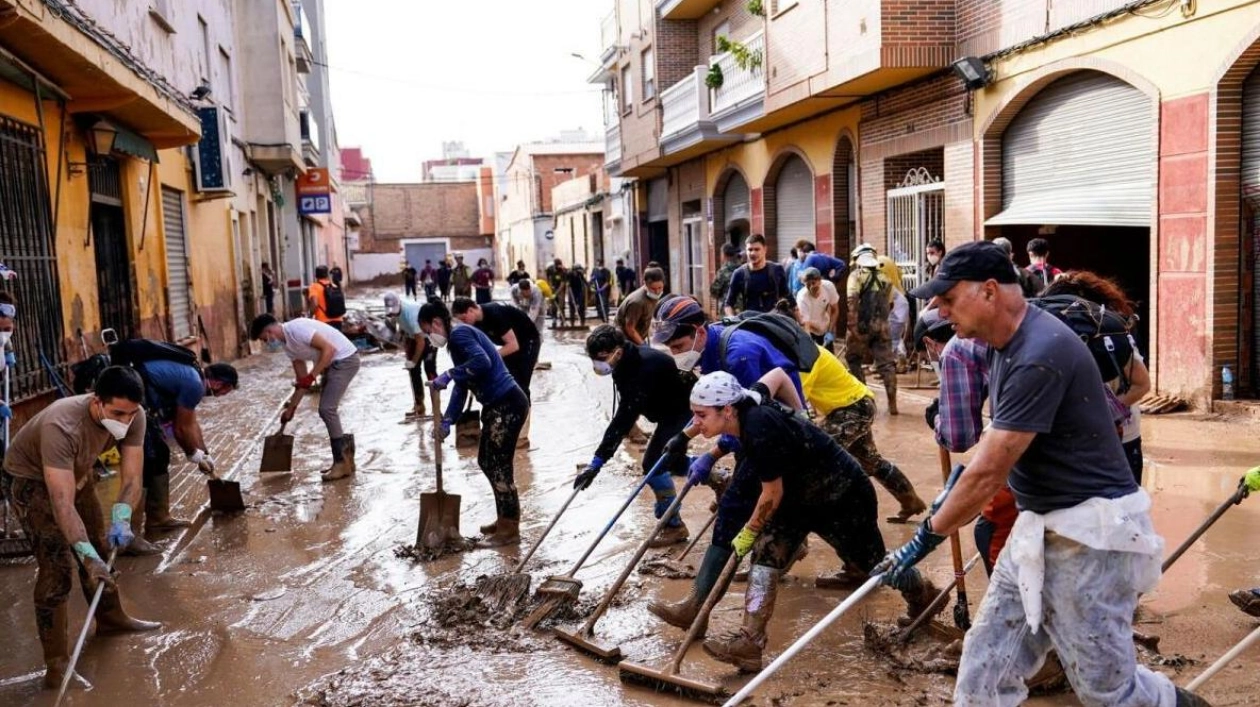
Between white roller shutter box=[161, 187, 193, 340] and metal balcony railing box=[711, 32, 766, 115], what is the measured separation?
874cm

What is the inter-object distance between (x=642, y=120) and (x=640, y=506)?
17.8 metres

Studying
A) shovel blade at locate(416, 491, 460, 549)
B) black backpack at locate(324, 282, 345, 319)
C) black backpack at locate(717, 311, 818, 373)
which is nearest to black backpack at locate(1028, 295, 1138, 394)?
black backpack at locate(717, 311, 818, 373)

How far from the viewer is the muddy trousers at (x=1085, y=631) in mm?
2811

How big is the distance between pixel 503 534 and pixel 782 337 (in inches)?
86.8

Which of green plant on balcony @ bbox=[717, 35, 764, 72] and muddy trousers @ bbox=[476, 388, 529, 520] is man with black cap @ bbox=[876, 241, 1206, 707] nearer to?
muddy trousers @ bbox=[476, 388, 529, 520]

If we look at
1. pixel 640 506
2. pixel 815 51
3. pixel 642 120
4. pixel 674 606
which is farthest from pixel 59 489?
pixel 642 120

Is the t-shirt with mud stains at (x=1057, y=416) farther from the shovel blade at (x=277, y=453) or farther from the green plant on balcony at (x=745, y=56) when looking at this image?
the green plant on balcony at (x=745, y=56)

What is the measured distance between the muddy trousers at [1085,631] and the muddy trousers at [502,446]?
3789 mm

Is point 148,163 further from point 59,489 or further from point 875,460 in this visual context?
point 875,460

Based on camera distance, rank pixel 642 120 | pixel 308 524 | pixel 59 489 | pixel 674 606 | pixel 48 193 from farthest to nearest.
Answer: pixel 642 120 < pixel 48 193 < pixel 308 524 < pixel 674 606 < pixel 59 489

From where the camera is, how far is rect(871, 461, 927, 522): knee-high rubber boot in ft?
19.0

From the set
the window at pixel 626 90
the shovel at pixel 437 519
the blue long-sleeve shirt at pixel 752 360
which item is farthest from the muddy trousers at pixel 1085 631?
the window at pixel 626 90

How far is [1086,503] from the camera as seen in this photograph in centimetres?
280

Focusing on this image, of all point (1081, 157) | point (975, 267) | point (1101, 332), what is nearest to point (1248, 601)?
point (1101, 332)
